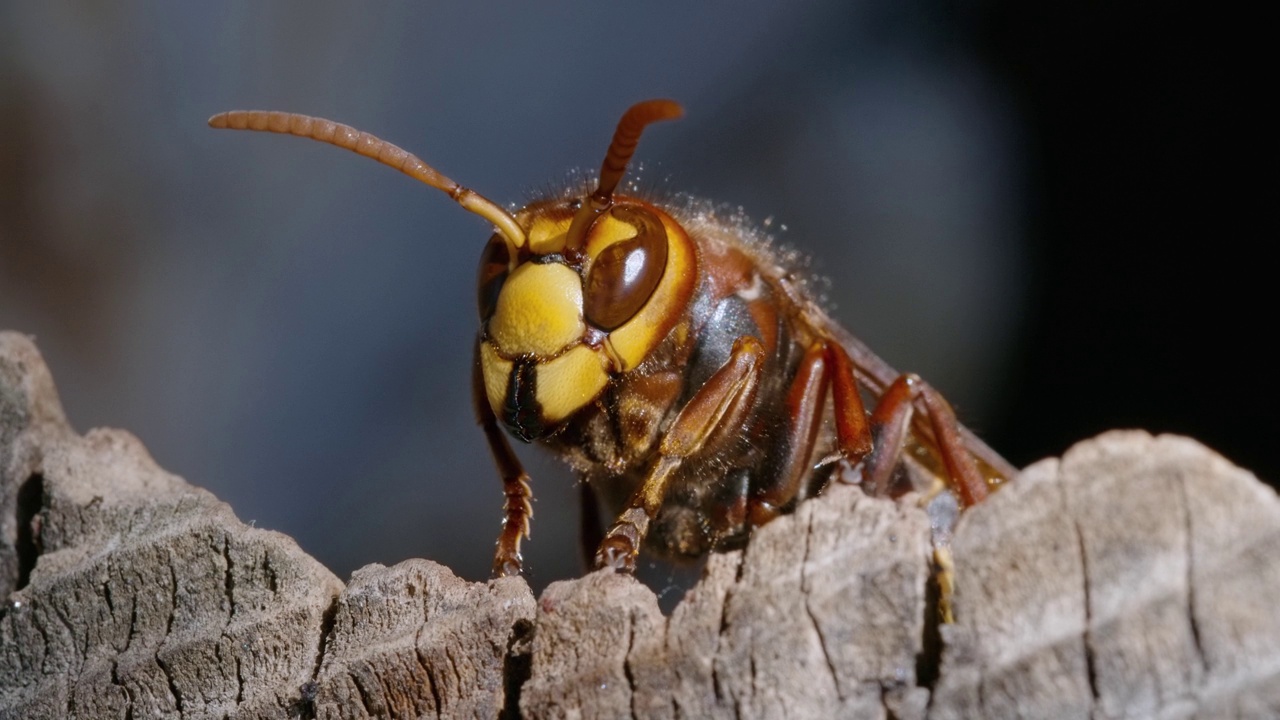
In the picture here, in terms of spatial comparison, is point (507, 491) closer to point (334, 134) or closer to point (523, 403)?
point (523, 403)

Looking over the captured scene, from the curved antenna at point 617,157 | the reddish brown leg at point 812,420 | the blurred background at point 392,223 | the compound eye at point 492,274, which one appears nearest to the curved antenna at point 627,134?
the curved antenna at point 617,157

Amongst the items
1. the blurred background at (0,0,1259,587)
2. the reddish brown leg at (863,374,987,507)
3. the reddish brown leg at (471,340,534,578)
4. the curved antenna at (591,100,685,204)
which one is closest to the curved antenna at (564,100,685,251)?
the curved antenna at (591,100,685,204)

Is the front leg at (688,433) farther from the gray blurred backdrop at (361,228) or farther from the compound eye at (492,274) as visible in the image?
the gray blurred backdrop at (361,228)

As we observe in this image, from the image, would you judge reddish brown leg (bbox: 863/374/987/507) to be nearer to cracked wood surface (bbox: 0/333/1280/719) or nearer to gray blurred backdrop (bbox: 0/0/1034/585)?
cracked wood surface (bbox: 0/333/1280/719)

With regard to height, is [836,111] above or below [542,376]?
above

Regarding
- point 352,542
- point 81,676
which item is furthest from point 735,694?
point 352,542

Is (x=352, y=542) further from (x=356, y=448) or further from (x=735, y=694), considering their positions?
(x=735, y=694)

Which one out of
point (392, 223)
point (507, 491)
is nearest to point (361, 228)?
point (392, 223)
